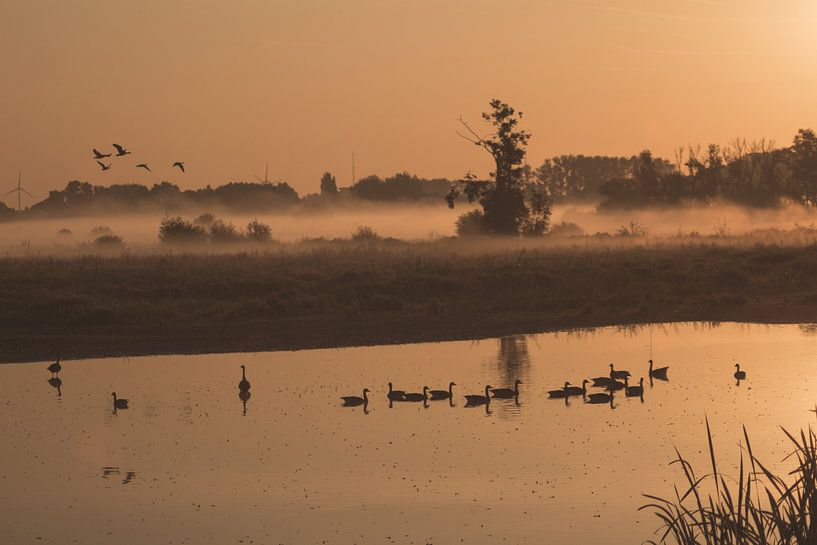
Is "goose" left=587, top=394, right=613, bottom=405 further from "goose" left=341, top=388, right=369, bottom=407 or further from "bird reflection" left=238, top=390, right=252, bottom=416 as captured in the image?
"bird reflection" left=238, top=390, right=252, bottom=416

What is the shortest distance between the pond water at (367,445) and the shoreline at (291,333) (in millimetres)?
2208

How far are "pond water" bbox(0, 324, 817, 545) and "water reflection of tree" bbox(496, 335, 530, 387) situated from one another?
0.53ft

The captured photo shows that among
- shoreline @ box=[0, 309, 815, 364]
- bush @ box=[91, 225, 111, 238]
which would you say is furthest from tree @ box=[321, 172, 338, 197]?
shoreline @ box=[0, 309, 815, 364]

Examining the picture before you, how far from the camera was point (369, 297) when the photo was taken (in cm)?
4138

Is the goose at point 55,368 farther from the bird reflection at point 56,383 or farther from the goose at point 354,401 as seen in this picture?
the goose at point 354,401

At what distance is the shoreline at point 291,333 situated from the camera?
109 ft

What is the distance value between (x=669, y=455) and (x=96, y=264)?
1404 inches

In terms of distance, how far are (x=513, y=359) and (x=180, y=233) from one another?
54.9m

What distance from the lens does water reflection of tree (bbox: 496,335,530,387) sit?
2705 cm

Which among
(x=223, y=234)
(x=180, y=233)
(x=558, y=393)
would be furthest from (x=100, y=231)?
(x=558, y=393)

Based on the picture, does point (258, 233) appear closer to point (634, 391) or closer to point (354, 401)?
point (354, 401)

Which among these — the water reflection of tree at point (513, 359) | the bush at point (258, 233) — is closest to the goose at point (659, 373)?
the water reflection of tree at point (513, 359)

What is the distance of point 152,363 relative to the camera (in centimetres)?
3081

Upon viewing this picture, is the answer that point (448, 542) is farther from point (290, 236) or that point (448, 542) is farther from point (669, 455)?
point (290, 236)
